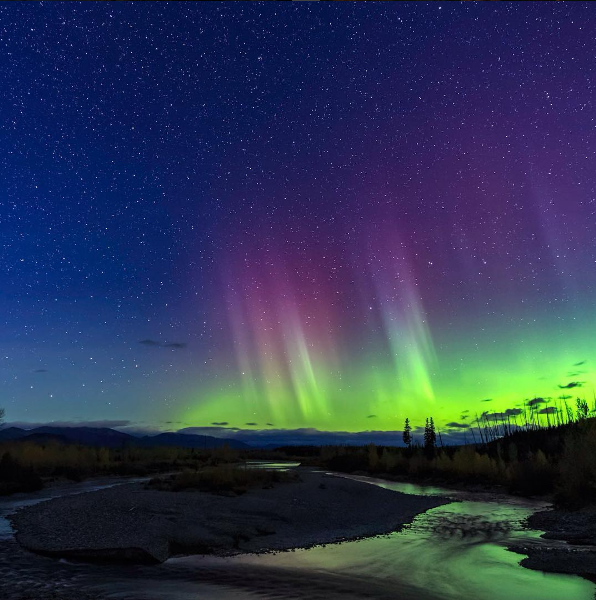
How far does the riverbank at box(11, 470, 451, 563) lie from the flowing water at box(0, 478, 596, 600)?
94cm

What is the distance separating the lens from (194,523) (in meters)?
18.6

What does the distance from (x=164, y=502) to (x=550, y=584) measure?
592 inches

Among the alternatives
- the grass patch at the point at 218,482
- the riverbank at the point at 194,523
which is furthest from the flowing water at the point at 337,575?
the grass patch at the point at 218,482

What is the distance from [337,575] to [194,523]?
7.47 metres

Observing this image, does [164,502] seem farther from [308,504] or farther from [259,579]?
[259,579]

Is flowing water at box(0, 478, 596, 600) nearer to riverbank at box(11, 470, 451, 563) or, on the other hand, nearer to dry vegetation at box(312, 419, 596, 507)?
riverbank at box(11, 470, 451, 563)

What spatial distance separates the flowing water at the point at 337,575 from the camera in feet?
36.7

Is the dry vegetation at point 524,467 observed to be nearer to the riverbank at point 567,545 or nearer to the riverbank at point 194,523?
the riverbank at point 567,545

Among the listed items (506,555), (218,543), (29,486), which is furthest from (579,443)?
(29,486)

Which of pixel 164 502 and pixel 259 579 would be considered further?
pixel 164 502

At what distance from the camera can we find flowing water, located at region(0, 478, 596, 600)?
1118 cm

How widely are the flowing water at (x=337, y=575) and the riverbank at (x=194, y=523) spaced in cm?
94

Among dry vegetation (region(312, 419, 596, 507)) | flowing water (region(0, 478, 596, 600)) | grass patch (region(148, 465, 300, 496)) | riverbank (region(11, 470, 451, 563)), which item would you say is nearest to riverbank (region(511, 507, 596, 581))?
flowing water (region(0, 478, 596, 600))

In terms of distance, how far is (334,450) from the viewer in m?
91.5
